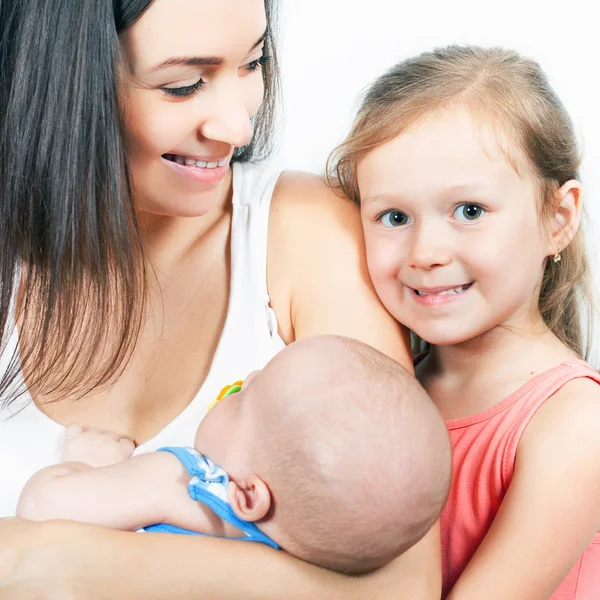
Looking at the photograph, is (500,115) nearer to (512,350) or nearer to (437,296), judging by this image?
(437,296)

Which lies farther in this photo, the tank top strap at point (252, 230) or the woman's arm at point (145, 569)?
the tank top strap at point (252, 230)

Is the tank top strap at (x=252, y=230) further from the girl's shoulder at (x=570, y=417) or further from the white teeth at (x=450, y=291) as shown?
the girl's shoulder at (x=570, y=417)

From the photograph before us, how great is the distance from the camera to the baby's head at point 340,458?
1.48m

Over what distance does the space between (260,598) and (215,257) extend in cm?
81

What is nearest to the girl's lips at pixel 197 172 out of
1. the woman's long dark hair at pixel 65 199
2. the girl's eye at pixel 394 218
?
the woman's long dark hair at pixel 65 199

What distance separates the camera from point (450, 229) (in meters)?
1.89

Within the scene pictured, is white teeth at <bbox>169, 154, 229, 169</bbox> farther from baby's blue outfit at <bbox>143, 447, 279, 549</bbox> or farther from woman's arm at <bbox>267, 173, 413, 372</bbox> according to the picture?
baby's blue outfit at <bbox>143, 447, 279, 549</bbox>

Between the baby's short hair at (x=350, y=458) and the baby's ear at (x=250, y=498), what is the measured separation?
0.6 inches

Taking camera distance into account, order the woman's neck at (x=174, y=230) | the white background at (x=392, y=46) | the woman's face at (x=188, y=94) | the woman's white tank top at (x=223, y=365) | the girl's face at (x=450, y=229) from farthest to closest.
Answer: the white background at (x=392, y=46)
the woman's neck at (x=174, y=230)
the woman's white tank top at (x=223, y=365)
the girl's face at (x=450, y=229)
the woman's face at (x=188, y=94)

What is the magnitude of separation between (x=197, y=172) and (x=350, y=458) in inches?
26.6

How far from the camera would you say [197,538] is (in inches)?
60.9

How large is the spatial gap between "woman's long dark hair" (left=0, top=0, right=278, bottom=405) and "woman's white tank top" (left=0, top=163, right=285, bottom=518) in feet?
0.23

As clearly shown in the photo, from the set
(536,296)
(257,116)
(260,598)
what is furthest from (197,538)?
(257,116)

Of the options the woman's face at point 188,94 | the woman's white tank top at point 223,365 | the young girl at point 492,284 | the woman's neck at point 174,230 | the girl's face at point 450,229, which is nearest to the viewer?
the woman's face at point 188,94
